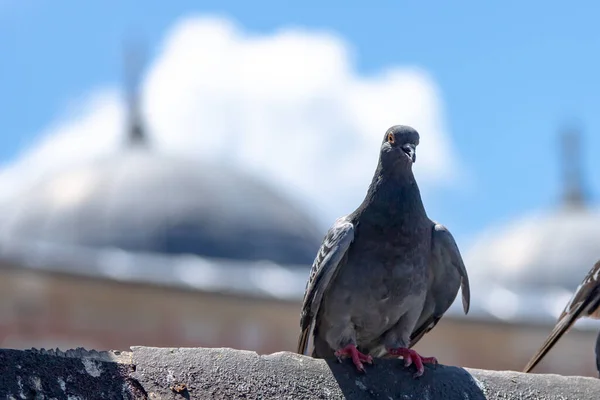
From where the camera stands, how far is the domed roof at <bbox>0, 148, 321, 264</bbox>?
28.7m

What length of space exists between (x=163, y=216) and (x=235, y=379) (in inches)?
962

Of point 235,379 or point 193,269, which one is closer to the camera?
point 235,379

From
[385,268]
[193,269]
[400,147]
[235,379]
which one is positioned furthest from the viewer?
[193,269]

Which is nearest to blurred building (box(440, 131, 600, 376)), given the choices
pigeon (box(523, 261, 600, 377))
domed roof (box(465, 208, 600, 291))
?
domed roof (box(465, 208, 600, 291))

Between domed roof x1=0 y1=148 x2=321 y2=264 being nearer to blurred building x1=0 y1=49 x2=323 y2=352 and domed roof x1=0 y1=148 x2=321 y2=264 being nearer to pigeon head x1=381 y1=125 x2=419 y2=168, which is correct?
blurred building x1=0 y1=49 x2=323 y2=352

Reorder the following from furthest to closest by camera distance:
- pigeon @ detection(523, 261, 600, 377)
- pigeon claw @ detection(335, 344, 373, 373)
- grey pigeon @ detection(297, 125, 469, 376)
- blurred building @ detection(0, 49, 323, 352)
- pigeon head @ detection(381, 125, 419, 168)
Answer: blurred building @ detection(0, 49, 323, 352) → pigeon @ detection(523, 261, 600, 377) → pigeon head @ detection(381, 125, 419, 168) → grey pigeon @ detection(297, 125, 469, 376) → pigeon claw @ detection(335, 344, 373, 373)

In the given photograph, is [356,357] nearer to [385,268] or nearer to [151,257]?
[385,268]

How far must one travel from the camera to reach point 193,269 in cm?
2719

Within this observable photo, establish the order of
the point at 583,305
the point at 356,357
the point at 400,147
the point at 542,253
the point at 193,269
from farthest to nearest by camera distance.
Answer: the point at 542,253 < the point at 193,269 < the point at 583,305 < the point at 400,147 < the point at 356,357

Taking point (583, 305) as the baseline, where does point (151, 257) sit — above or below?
above

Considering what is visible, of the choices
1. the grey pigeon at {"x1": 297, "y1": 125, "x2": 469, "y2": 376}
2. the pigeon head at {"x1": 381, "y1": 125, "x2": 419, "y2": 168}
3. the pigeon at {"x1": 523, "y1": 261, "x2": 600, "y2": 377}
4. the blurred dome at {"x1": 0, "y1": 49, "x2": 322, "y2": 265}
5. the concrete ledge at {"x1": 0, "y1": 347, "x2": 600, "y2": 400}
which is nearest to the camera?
the concrete ledge at {"x1": 0, "y1": 347, "x2": 600, "y2": 400}

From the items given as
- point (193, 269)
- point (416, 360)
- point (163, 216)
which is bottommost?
point (416, 360)

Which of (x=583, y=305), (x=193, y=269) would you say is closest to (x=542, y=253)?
(x=193, y=269)

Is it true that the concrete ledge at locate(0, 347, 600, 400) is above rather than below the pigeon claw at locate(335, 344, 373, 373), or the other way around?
below
